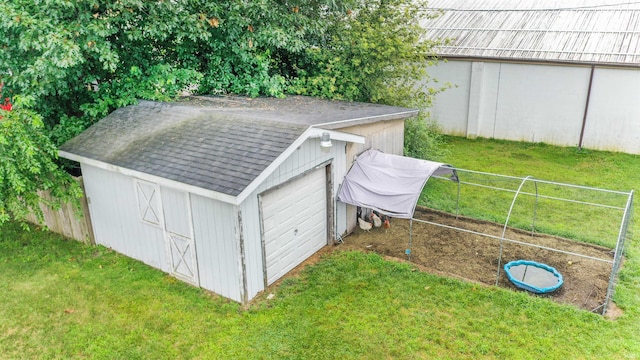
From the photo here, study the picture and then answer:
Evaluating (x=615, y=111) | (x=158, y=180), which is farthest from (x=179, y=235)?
(x=615, y=111)

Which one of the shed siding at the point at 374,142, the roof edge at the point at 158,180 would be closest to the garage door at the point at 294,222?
the shed siding at the point at 374,142

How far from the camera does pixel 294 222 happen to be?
10.4m

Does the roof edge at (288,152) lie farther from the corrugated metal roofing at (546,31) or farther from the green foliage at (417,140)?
the corrugated metal roofing at (546,31)

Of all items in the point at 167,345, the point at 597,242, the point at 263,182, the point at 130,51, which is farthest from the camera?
the point at 130,51

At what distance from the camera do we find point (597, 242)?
11453 millimetres

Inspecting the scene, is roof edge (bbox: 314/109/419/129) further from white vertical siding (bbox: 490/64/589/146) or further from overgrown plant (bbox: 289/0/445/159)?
white vertical siding (bbox: 490/64/589/146)

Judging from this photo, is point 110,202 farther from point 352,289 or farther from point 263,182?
point 352,289

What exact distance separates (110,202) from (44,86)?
292 centimetres

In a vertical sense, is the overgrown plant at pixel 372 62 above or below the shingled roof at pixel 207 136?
above

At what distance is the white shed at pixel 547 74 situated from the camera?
17719 mm

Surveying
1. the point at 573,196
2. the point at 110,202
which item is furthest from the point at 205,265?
the point at 573,196

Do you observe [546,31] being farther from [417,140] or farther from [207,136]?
[207,136]

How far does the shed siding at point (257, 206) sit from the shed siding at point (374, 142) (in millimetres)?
1216

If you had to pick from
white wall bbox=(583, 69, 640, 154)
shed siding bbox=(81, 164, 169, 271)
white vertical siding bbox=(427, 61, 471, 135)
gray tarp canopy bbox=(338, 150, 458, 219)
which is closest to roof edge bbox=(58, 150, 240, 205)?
shed siding bbox=(81, 164, 169, 271)
